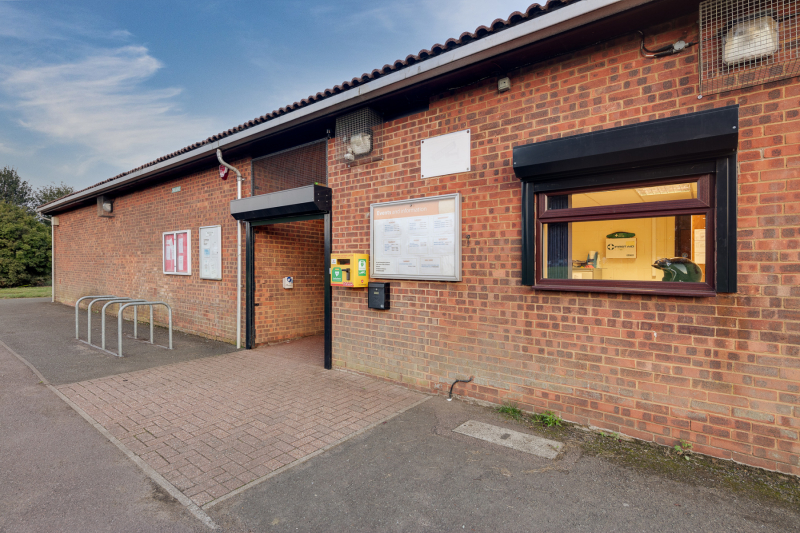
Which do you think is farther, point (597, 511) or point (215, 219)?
point (215, 219)

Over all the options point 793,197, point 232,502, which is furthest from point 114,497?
point 793,197

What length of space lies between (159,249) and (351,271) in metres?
6.70

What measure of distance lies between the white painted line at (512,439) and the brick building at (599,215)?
17.7 inches

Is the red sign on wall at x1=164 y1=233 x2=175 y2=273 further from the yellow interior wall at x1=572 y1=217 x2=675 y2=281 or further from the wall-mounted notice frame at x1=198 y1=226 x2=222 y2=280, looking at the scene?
the yellow interior wall at x1=572 y1=217 x2=675 y2=281

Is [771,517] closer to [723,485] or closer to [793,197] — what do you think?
[723,485]

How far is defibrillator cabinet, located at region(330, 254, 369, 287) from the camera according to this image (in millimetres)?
5305

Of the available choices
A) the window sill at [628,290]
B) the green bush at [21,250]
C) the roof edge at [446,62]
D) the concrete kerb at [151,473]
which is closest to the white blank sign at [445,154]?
the roof edge at [446,62]

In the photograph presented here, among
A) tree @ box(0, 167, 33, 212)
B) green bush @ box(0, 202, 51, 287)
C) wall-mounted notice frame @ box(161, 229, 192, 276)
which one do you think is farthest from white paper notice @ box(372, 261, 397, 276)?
tree @ box(0, 167, 33, 212)

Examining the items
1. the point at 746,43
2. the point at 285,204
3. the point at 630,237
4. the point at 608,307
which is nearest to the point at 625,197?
the point at 630,237

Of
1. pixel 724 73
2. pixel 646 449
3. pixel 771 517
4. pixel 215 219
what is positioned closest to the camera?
pixel 771 517

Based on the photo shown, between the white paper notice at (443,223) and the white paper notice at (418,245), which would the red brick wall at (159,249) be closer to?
the white paper notice at (418,245)

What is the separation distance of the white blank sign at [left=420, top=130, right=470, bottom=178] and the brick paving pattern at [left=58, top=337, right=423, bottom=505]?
2.69m

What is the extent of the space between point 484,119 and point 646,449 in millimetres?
3488

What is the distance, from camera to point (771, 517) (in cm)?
246
